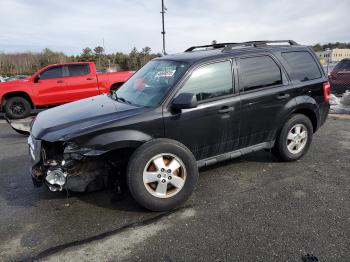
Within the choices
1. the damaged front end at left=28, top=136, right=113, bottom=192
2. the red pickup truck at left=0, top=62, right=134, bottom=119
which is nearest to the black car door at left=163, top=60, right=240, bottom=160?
the damaged front end at left=28, top=136, right=113, bottom=192

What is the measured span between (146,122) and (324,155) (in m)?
3.29

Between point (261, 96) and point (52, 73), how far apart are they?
828cm

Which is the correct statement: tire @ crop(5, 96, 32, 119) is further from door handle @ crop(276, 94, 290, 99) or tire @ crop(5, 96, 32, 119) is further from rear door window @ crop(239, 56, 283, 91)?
door handle @ crop(276, 94, 290, 99)

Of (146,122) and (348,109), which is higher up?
(146,122)

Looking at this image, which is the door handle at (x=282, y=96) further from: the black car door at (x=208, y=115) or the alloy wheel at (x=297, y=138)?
the black car door at (x=208, y=115)

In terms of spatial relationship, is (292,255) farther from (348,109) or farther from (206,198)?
(348,109)

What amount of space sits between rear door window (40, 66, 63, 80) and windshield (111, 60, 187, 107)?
6682 millimetres

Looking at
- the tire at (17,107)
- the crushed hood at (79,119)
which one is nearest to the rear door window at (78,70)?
the tire at (17,107)

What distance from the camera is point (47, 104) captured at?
10.4m

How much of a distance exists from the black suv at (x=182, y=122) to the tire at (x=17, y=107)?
22.2 ft

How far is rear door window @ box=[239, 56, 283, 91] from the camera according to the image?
4086 mm

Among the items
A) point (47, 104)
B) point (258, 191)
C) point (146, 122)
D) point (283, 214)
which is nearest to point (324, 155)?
point (258, 191)

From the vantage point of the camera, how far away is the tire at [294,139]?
454cm

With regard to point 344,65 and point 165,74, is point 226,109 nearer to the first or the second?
point 165,74
